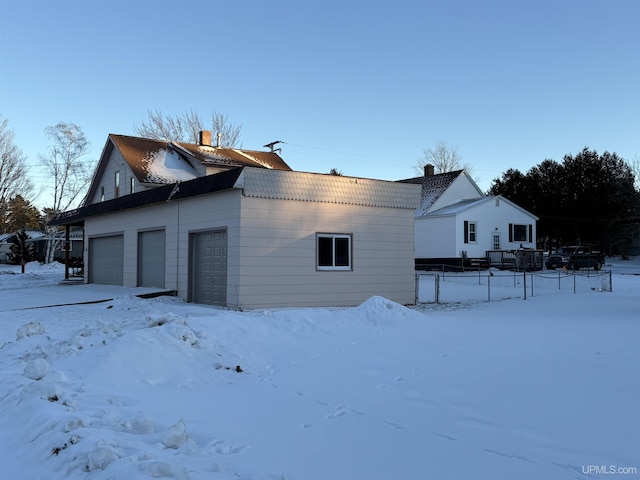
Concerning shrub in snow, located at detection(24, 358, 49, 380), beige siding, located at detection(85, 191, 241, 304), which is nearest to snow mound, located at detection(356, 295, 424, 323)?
beige siding, located at detection(85, 191, 241, 304)

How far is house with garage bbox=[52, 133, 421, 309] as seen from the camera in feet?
48.5

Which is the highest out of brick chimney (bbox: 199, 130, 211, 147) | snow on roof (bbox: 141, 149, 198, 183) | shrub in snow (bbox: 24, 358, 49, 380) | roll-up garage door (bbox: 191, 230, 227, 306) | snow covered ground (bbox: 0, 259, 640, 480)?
brick chimney (bbox: 199, 130, 211, 147)

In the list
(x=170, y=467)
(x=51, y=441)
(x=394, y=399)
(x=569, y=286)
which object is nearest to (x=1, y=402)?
(x=51, y=441)

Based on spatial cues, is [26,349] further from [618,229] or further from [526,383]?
[618,229]

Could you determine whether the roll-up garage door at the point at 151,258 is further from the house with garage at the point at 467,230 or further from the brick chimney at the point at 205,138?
the house with garage at the point at 467,230

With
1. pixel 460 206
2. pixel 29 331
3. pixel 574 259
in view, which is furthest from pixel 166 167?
pixel 574 259

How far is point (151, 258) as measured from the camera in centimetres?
1931

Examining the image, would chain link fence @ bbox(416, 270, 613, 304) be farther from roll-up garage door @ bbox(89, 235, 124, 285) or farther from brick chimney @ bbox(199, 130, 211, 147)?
brick chimney @ bbox(199, 130, 211, 147)

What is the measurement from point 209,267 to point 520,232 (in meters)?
30.4

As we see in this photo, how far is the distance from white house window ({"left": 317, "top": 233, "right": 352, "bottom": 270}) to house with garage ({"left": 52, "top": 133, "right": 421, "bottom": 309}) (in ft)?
0.10

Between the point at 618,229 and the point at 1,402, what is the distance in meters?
55.3

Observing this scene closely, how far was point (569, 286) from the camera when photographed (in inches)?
984

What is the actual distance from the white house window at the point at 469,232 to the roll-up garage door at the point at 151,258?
23.1 metres

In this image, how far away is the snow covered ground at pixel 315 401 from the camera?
14.4ft
